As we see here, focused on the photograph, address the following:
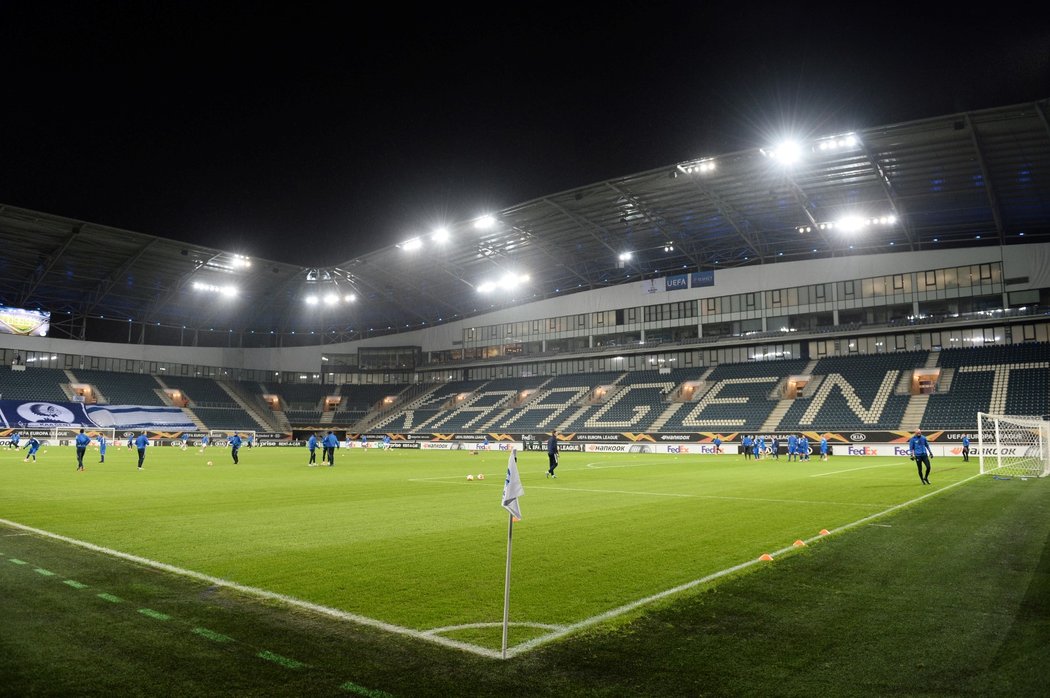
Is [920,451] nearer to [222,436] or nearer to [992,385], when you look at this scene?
[992,385]

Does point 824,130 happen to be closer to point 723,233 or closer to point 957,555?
point 723,233

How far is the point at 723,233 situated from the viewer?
2261 inches

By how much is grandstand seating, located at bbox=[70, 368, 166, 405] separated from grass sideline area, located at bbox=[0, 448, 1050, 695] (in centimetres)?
6509

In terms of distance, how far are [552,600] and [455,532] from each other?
5018 millimetres

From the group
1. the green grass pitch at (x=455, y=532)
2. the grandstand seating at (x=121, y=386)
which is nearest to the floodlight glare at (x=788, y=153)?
the green grass pitch at (x=455, y=532)

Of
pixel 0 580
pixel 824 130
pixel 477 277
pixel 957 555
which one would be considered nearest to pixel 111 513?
pixel 0 580

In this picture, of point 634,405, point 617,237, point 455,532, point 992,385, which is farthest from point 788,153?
point 455,532

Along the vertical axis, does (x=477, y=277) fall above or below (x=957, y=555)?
above

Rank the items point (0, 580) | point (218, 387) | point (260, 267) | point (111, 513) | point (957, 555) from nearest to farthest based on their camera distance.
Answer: point (0, 580) < point (957, 555) < point (111, 513) < point (260, 267) < point (218, 387)

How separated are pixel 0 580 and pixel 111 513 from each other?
691 cm

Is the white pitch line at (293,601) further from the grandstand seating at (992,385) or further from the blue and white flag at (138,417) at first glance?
the blue and white flag at (138,417)

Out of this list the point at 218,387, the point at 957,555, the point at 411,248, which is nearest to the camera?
the point at 957,555

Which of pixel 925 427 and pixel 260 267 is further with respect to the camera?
pixel 260 267

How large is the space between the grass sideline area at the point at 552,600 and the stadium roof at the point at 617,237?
33.5 meters
